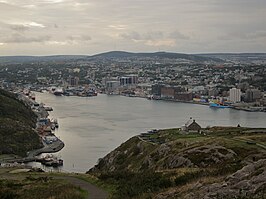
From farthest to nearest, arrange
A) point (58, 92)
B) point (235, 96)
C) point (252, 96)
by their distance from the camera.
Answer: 1. point (58, 92)
2. point (235, 96)
3. point (252, 96)

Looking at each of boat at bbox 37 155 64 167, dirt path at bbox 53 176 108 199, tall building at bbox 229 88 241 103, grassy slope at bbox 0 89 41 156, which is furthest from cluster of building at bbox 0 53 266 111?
dirt path at bbox 53 176 108 199

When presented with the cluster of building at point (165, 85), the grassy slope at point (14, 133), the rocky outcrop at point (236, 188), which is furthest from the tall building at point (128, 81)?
the rocky outcrop at point (236, 188)

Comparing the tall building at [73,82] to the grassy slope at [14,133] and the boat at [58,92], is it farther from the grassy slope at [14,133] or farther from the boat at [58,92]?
the grassy slope at [14,133]

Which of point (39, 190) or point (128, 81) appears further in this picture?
point (128, 81)

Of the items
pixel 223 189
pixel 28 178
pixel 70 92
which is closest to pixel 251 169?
pixel 223 189

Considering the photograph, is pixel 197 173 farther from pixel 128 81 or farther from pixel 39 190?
pixel 128 81

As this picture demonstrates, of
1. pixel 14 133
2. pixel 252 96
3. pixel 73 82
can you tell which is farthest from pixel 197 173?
pixel 73 82

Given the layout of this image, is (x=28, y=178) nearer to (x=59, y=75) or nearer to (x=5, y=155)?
(x=5, y=155)

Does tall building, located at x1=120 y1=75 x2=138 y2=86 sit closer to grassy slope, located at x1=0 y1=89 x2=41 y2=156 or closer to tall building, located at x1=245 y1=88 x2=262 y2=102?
tall building, located at x1=245 y1=88 x2=262 y2=102
